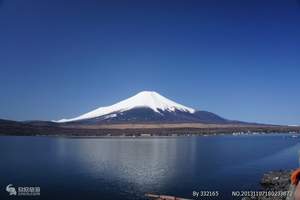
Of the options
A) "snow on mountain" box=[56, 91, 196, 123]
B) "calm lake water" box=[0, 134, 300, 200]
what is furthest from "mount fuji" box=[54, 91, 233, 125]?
"calm lake water" box=[0, 134, 300, 200]

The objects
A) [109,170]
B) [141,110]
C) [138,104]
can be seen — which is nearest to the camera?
[138,104]

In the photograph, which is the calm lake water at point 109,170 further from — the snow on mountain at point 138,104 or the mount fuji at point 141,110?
the snow on mountain at point 138,104

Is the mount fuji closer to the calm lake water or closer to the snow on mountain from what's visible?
the snow on mountain

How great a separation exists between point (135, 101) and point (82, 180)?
91.1 inches

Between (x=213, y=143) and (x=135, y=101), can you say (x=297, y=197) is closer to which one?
(x=135, y=101)

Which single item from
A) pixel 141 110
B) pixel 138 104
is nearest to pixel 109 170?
pixel 141 110

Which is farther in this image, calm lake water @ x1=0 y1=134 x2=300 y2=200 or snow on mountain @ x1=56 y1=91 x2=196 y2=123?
calm lake water @ x1=0 y1=134 x2=300 y2=200

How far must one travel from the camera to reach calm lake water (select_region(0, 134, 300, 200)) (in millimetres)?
6035

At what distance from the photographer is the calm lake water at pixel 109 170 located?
6035 millimetres

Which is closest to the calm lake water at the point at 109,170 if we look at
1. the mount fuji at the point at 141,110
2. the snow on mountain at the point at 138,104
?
the mount fuji at the point at 141,110

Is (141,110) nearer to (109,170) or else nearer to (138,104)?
(138,104)

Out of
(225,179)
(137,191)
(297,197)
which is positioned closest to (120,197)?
(137,191)

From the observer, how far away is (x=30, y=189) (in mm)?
4352

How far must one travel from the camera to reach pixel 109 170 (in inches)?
320
